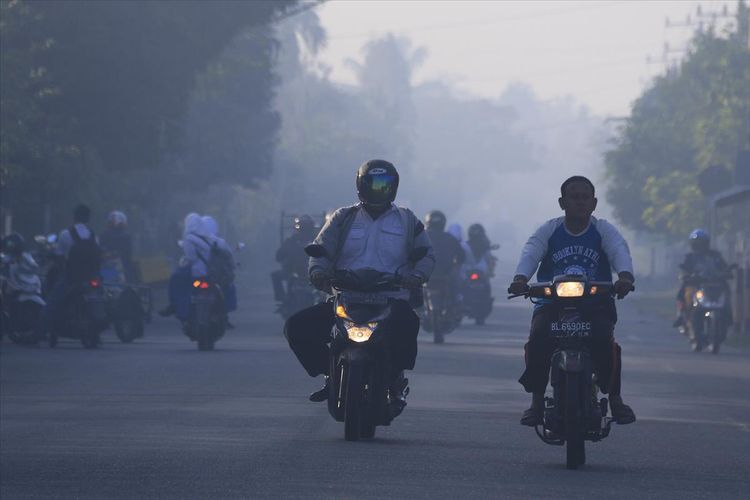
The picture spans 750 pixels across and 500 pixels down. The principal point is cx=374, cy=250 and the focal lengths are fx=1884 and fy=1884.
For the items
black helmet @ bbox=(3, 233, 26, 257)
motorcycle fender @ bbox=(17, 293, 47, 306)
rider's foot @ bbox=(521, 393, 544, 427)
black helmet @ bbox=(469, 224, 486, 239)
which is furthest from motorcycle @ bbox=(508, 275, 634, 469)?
black helmet @ bbox=(469, 224, 486, 239)

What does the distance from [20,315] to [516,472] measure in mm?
15584

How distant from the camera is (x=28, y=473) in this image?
11094mm

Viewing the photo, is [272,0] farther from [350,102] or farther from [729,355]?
[350,102]

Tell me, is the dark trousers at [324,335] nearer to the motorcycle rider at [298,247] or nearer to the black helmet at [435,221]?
the black helmet at [435,221]

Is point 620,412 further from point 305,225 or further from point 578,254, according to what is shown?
point 305,225

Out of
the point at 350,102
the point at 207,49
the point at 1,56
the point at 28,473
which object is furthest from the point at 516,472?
the point at 350,102

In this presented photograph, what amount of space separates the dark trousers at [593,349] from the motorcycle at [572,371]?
5 centimetres

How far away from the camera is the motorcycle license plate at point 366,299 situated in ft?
42.7

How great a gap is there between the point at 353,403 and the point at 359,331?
0.51 m

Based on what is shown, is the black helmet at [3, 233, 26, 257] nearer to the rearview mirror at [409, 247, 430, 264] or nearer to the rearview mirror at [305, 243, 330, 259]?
the rearview mirror at [305, 243, 330, 259]

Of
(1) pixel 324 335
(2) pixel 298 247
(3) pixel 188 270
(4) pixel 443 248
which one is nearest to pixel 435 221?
(4) pixel 443 248

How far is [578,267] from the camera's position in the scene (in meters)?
11.6

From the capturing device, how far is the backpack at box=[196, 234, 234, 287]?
80.7 ft

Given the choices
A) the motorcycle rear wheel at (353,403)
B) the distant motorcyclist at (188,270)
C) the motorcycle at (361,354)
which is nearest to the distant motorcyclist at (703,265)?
the distant motorcyclist at (188,270)
